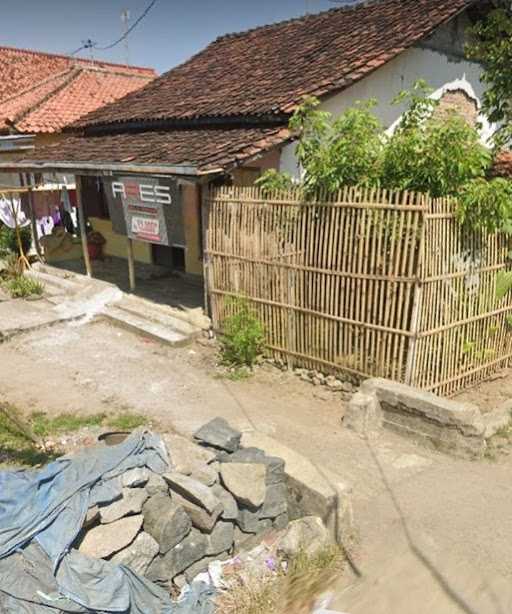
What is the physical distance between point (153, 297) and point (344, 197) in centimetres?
524

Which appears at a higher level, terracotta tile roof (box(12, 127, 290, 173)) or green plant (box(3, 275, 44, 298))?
terracotta tile roof (box(12, 127, 290, 173))

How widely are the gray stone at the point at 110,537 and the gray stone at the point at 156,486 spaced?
24 cm

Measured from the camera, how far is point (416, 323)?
19.1 feet

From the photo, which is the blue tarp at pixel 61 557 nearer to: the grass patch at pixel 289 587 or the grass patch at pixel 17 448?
the grass patch at pixel 289 587

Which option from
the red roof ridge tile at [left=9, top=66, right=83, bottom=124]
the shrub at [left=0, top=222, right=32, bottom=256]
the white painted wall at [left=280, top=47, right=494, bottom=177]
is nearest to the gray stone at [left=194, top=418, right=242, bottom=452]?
the white painted wall at [left=280, top=47, right=494, bottom=177]

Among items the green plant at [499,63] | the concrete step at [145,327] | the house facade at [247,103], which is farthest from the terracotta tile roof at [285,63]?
the concrete step at [145,327]

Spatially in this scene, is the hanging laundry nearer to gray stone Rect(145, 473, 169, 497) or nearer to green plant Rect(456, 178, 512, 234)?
gray stone Rect(145, 473, 169, 497)

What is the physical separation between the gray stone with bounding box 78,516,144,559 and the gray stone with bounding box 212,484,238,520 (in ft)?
2.06

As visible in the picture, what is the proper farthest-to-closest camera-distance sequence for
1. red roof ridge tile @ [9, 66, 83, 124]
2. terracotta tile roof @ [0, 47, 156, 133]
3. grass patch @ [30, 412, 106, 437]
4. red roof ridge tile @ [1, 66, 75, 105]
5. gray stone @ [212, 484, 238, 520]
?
red roof ridge tile @ [1, 66, 75, 105], terracotta tile roof @ [0, 47, 156, 133], red roof ridge tile @ [9, 66, 83, 124], grass patch @ [30, 412, 106, 437], gray stone @ [212, 484, 238, 520]

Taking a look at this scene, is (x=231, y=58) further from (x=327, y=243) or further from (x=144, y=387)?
(x=144, y=387)

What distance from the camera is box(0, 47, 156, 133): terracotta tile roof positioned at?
48.2 feet

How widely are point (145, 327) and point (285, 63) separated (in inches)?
253

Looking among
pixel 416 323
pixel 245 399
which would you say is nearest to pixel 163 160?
pixel 245 399

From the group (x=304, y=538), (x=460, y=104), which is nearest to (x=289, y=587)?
(x=304, y=538)
